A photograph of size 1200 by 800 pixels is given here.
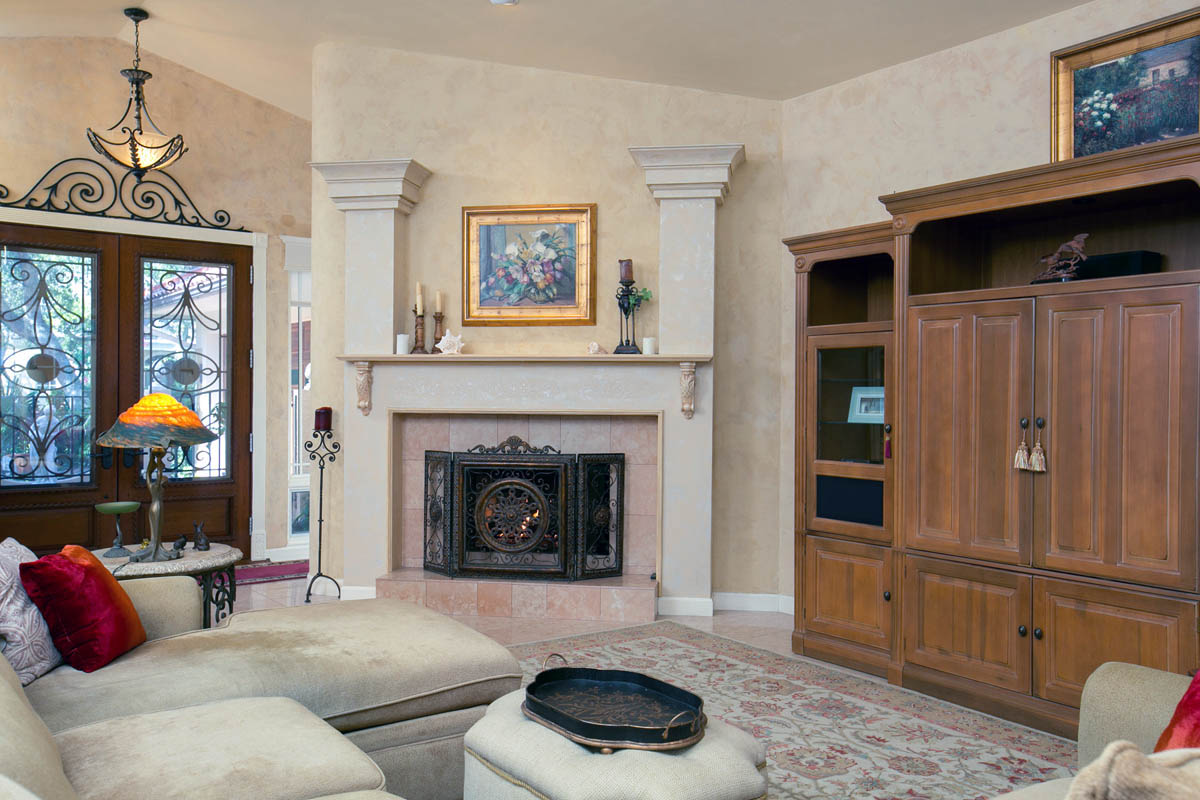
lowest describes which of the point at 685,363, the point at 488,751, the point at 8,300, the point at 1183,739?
the point at 488,751

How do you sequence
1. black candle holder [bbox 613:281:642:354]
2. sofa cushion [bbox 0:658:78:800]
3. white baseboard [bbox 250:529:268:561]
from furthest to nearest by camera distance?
white baseboard [bbox 250:529:268:561] → black candle holder [bbox 613:281:642:354] → sofa cushion [bbox 0:658:78:800]

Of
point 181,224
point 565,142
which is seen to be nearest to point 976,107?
point 565,142

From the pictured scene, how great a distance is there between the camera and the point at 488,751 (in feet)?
7.02

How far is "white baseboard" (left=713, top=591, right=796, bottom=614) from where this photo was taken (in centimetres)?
537

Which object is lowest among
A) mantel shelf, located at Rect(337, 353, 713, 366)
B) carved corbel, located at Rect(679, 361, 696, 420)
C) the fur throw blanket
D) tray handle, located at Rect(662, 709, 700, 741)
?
tray handle, located at Rect(662, 709, 700, 741)

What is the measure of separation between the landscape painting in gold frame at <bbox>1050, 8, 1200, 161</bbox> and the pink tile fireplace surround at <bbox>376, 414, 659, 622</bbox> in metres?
2.65

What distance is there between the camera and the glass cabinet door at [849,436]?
4117mm

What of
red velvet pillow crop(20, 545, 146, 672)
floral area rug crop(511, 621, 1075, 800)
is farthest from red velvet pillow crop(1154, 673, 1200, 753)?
red velvet pillow crop(20, 545, 146, 672)

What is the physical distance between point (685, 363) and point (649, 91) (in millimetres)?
1682

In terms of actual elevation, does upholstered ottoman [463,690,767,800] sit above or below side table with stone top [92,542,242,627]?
below

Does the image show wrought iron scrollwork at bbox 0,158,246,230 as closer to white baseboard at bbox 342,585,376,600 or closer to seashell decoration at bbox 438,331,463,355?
seashell decoration at bbox 438,331,463,355

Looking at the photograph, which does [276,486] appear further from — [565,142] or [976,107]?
[976,107]

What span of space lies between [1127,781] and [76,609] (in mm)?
2659

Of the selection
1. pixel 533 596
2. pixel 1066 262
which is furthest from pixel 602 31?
pixel 533 596
